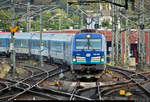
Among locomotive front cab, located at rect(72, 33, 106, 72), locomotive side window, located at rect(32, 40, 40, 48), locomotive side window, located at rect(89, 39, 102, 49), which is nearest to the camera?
locomotive front cab, located at rect(72, 33, 106, 72)

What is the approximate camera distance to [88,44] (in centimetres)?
1797

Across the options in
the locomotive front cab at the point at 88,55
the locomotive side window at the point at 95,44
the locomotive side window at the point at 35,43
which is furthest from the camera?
the locomotive side window at the point at 35,43

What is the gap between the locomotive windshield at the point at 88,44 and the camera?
17.9 meters

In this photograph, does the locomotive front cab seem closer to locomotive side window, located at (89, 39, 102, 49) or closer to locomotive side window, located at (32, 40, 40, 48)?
locomotive side window, located at (89, 39, 102, 49)

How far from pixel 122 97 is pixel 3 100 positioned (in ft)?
14.9

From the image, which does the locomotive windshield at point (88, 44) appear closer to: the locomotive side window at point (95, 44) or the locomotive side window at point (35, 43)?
the locomotive side window at point (95, 44)

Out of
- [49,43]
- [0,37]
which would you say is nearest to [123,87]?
[49,43]

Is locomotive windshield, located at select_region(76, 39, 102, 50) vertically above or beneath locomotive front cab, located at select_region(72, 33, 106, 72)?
above

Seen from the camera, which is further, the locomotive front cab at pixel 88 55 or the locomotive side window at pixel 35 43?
the locomotive side window at pixel 35 43

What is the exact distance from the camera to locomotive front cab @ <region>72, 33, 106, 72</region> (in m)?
17.5

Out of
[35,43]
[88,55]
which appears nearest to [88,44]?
[88,55]

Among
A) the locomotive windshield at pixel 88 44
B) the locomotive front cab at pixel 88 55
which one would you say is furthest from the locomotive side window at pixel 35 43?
the locomotive front cab at pixel 88 55

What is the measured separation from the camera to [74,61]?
17578mm

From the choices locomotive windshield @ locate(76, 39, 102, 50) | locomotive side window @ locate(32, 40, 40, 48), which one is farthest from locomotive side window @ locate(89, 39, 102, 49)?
locomotive side window @ locate(32, 40, 40, 48)
